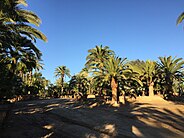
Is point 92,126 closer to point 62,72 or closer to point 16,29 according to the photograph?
point 16,29

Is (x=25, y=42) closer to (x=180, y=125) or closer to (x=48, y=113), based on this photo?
(x=48, y=113)

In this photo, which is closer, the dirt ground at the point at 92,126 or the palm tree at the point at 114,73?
the dirt ground at the point at 92,126

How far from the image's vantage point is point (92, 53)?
149ft

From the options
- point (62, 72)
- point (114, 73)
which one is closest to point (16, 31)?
point (114, 73)

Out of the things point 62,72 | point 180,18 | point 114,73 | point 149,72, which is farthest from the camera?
point 62,72

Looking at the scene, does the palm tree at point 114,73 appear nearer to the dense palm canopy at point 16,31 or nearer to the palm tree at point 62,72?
the dense palm canopy at point 16,31

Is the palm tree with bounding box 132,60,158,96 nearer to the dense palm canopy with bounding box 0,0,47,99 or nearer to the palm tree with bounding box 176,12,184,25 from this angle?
the palm tree with bounding box 176,12,184,25

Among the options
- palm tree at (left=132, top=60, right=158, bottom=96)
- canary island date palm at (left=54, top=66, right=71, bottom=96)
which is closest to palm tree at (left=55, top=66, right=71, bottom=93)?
canary island date palm at (left=54, top=66, right=71, bottom=96)

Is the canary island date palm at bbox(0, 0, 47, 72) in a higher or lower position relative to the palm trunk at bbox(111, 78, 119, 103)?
higher

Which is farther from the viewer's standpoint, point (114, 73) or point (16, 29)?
point (114, 73)

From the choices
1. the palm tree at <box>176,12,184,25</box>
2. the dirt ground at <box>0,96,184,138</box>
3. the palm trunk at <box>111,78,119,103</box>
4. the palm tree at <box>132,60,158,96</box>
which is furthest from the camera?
the palm tree at <box>132,60,158,96</box>

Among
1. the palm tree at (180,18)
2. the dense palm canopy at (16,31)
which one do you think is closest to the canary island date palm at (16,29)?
the dense palm canopy at (16,31)

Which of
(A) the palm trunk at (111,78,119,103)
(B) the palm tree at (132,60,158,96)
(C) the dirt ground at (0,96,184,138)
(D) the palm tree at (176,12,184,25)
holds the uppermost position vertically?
(D) the palm tree at (176,12,184,25)

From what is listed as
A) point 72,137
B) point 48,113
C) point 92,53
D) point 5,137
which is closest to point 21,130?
point 5,137
